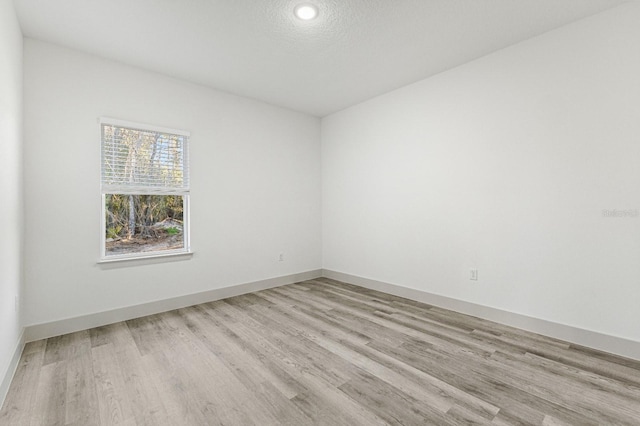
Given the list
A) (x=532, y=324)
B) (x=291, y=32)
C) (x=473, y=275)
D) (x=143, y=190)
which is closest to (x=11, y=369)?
(x=143, y=190)

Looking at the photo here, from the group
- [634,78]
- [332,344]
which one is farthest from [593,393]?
[634,78]

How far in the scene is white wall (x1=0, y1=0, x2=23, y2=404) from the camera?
1938 millimetres

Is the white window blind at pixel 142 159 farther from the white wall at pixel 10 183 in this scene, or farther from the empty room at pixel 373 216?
the white wall at pixel 10 183

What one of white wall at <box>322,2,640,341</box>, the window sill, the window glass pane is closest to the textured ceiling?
white wall at <box>322,2,640,341</box>

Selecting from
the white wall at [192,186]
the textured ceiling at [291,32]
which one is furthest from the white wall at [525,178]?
the white wall at [192,186]

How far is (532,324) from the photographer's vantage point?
9.28ft

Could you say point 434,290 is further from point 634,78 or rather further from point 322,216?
point 634,78

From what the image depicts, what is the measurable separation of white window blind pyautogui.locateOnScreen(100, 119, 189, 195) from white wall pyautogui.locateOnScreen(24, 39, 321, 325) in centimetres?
10

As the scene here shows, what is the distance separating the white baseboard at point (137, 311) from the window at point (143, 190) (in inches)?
22.8

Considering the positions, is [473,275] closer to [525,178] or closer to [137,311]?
[525,178]

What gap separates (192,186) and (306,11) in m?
2.37

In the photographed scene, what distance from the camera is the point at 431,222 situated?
365cm

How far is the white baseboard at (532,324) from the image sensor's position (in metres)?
2.38

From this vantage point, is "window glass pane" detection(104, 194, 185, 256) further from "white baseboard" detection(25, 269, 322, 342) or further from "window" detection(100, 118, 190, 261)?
"white baseboard" detection(25, 269, 322, 342)
